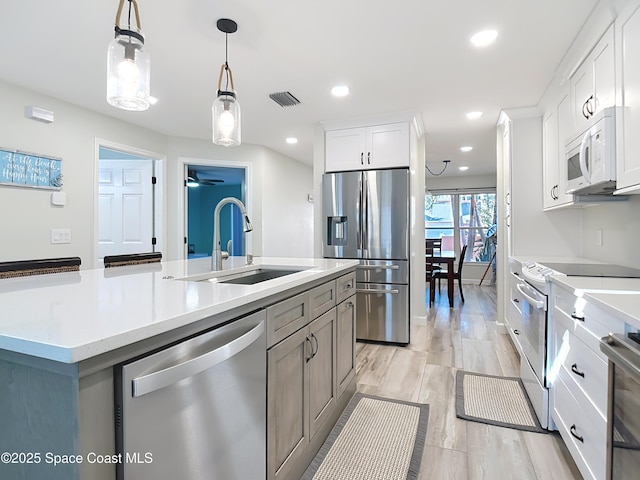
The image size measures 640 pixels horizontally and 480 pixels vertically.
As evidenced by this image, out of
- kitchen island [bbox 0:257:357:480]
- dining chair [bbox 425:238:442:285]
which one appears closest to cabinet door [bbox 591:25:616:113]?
kitchen island [bbox 0:257:357:480]

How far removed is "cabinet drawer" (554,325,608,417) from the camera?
1.28 m

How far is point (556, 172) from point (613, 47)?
1.23 metres

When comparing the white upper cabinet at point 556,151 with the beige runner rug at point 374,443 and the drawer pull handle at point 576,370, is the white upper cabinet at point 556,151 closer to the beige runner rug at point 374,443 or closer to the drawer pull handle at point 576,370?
the drawer pull handle at point 576,370

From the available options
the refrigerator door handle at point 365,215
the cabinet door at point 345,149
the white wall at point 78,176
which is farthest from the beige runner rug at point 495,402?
the white wall at point 78,176

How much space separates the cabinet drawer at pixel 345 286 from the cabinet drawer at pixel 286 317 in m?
0.47

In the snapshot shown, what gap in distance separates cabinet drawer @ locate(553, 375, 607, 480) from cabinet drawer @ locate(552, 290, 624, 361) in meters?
0.26

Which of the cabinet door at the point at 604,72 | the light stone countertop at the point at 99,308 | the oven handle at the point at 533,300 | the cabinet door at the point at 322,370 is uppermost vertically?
the cabinet door at the point at 604,72

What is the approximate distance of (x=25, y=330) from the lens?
2.37 feet

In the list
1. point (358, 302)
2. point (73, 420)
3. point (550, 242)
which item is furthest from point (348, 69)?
point (73, 420)

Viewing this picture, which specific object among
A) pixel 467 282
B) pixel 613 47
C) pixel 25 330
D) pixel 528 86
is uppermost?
pixel 528 86

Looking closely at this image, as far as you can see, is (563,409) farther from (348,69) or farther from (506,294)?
(348,69)

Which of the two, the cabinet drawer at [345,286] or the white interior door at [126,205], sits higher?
the white interior door at [126,205]

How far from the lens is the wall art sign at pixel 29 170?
2916 mm

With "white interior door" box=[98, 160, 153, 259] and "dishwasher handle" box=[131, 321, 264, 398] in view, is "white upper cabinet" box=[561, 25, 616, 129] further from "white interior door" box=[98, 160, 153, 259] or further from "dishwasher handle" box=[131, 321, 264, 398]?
"white interior door" box=[98, 160, 153, 259]
